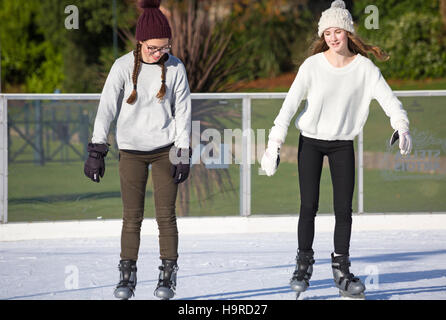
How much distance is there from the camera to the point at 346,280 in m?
6.40

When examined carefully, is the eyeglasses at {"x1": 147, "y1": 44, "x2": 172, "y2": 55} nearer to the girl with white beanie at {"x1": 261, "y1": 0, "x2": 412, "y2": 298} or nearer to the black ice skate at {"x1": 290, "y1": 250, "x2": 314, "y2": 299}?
the girl with white beanie at {"x1": 261, "y1": 0, "x2": 412, "y2": 298}

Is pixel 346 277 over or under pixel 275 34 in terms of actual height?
under

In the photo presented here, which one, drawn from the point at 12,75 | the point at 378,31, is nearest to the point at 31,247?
the point at 378,31

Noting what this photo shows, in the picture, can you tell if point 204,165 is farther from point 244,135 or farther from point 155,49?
point 155,49

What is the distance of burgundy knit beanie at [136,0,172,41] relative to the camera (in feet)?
20.0

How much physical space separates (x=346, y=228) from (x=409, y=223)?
14.7 ft

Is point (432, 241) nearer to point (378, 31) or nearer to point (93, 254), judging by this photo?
point (93, 254)

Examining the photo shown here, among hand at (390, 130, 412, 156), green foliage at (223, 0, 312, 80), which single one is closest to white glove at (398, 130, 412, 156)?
hand at (390, 130, 412, 156)

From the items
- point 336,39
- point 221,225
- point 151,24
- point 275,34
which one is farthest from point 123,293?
point 275,34

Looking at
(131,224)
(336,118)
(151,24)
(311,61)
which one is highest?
(151,24)

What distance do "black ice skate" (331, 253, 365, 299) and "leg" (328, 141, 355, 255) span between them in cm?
9

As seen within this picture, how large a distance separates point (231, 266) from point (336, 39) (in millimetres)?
2661

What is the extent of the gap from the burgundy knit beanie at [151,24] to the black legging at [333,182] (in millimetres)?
1250

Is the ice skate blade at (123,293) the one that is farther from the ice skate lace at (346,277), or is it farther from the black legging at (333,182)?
the ice skate lace at (346,277)
